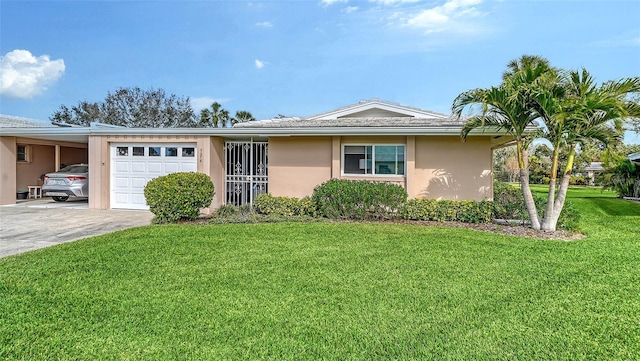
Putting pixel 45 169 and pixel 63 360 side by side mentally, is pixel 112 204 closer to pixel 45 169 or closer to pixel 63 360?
pixel 45 169

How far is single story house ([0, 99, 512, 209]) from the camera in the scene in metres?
10.5

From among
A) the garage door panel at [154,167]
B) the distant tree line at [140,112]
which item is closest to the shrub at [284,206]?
the garage door panel at [154,167]

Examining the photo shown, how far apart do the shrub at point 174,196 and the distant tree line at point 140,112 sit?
24.6 metres

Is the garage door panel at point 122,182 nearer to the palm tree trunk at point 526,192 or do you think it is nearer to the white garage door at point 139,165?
the white garage door at point 139,165

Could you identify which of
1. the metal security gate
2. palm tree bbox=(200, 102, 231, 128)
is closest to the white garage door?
the metal security gate

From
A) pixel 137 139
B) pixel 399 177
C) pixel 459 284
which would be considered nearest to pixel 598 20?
pixel 399 177

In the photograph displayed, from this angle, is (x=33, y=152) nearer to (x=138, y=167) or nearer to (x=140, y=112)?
(x=138, y=167)

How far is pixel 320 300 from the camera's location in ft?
13.1

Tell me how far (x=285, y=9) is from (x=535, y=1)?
8.90 metres

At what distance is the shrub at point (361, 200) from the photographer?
955 centimetres

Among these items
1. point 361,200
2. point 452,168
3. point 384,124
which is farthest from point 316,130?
point 452,168

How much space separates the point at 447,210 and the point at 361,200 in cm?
239

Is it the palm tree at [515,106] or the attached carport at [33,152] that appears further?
the attached carport at [33,152]

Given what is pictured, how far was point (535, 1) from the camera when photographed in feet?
38.7
